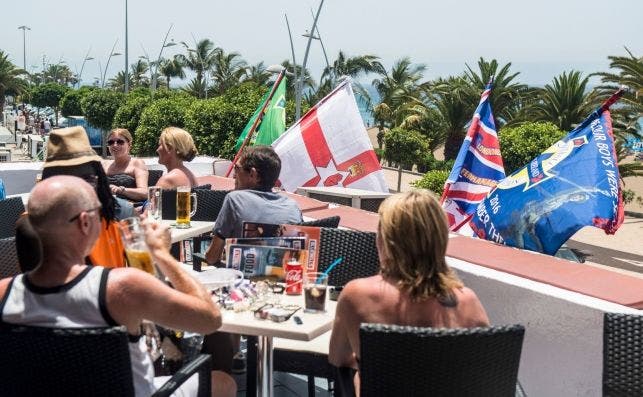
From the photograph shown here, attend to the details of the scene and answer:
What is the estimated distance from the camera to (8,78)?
71.6m

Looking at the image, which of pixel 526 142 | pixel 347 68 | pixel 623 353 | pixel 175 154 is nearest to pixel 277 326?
pixel 623 353

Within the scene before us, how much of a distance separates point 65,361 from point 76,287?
0.73 ft

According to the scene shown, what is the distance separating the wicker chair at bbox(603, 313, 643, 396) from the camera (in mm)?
2539

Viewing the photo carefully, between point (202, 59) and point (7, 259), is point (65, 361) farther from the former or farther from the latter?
point (202, 59)

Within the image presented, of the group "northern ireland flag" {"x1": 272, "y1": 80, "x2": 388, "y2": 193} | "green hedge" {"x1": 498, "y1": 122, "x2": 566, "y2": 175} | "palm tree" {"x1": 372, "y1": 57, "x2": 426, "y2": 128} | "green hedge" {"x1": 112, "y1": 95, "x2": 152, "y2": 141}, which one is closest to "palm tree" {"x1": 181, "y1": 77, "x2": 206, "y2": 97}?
"palm tree" {"x1": 372, "y1": 57, "x2": 426, "y2": 128}

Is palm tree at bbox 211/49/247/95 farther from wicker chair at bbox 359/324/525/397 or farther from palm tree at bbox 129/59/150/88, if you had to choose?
wicker chair at bbox 359/324/525/397

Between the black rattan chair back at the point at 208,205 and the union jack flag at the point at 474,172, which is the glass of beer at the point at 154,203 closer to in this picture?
the black rattan chair back at the point at 208,205

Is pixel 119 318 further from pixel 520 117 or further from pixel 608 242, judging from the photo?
pixel 520 117

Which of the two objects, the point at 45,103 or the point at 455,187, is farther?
the point at 45,103

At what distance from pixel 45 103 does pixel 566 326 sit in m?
71.9

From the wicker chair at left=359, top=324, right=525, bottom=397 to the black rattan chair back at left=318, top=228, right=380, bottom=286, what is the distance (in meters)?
1.49

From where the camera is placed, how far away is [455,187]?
6.74m

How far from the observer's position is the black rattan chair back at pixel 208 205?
17.4 feet

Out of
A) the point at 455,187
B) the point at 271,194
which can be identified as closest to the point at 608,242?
the point at 455,187
